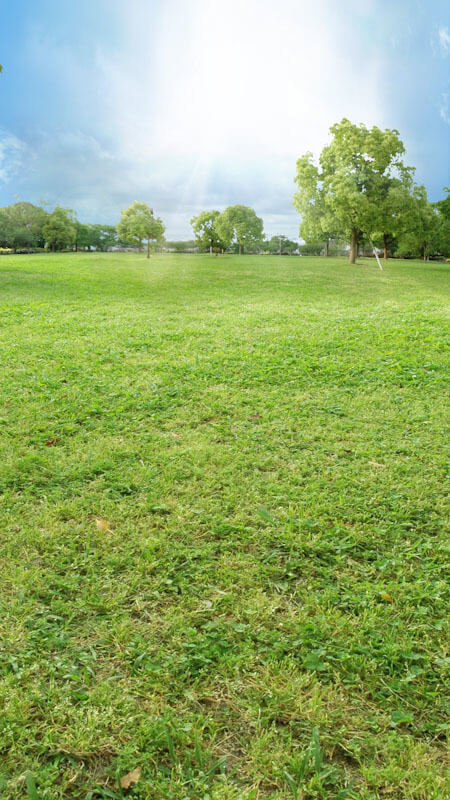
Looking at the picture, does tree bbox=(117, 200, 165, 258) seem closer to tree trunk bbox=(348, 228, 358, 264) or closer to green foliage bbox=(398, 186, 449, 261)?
tree trunk bbox=(348, 228, 358, 264)

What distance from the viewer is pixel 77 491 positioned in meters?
3.97

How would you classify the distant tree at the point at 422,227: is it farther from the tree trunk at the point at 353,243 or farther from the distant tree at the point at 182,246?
the distant tree at the point at 182,246

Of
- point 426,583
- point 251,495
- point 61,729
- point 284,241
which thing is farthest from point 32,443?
point 284,241

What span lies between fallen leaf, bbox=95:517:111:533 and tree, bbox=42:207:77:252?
72764mm

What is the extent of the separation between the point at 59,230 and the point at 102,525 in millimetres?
73246

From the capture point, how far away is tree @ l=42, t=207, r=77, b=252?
6744cm

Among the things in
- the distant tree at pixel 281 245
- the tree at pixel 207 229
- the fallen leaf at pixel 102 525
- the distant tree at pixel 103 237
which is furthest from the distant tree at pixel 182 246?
the fallen leaf at pixel 102 525

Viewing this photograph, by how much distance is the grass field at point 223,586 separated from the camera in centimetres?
201

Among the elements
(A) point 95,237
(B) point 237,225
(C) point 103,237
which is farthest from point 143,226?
(C) point 103,237

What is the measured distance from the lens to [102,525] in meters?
3.52

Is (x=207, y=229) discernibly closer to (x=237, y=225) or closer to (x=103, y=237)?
(x=237, y=225)

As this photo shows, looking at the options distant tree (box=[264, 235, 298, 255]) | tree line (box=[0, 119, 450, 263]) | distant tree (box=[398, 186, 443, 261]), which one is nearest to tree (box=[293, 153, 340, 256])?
tree line (box=[0, 119, 450, 263])

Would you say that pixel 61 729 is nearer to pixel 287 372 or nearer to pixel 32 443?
pixel 32 443

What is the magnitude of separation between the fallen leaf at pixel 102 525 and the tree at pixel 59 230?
72764 millimetres
